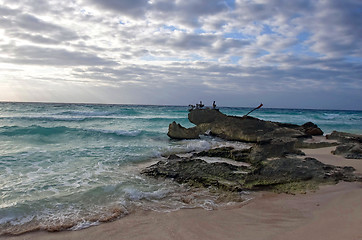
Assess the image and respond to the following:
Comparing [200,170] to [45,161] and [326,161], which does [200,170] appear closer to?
[326,161]

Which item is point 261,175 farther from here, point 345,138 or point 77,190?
point 345,138

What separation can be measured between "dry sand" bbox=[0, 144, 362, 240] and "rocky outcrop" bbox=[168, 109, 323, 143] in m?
7.09

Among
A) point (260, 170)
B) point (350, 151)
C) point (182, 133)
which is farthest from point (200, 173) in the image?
point (182, 133)

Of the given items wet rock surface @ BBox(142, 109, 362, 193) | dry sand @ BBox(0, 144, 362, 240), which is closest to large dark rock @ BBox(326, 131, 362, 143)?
wet rock surface @ BBox(142, 109, 362, 193)

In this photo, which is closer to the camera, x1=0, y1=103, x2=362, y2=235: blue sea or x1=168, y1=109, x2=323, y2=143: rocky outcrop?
x1=0, y1=103, x2=362, y2=235: blue sea

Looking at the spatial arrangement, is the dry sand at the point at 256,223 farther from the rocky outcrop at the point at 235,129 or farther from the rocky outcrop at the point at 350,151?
the rocky outcrop at the point at 235,129

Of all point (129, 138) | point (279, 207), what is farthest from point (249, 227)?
point (129, 138)

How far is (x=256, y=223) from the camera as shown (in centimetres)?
399

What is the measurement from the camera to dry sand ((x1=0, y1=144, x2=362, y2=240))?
3.58m

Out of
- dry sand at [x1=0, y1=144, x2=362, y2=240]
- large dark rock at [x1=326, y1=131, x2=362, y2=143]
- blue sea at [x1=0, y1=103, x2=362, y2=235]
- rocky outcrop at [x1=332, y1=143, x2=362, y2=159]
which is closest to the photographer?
dry sand at [x1=0, y1=144, x2=362, y2=240]

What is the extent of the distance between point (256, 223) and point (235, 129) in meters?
9.56

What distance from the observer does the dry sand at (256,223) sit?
358cm

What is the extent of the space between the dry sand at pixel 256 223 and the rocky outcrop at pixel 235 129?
7093 millimetres

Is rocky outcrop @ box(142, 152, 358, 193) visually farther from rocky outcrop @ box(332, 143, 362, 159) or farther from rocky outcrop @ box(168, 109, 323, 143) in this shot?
rocky outcrop @ box(168, 109, 323, 143)
